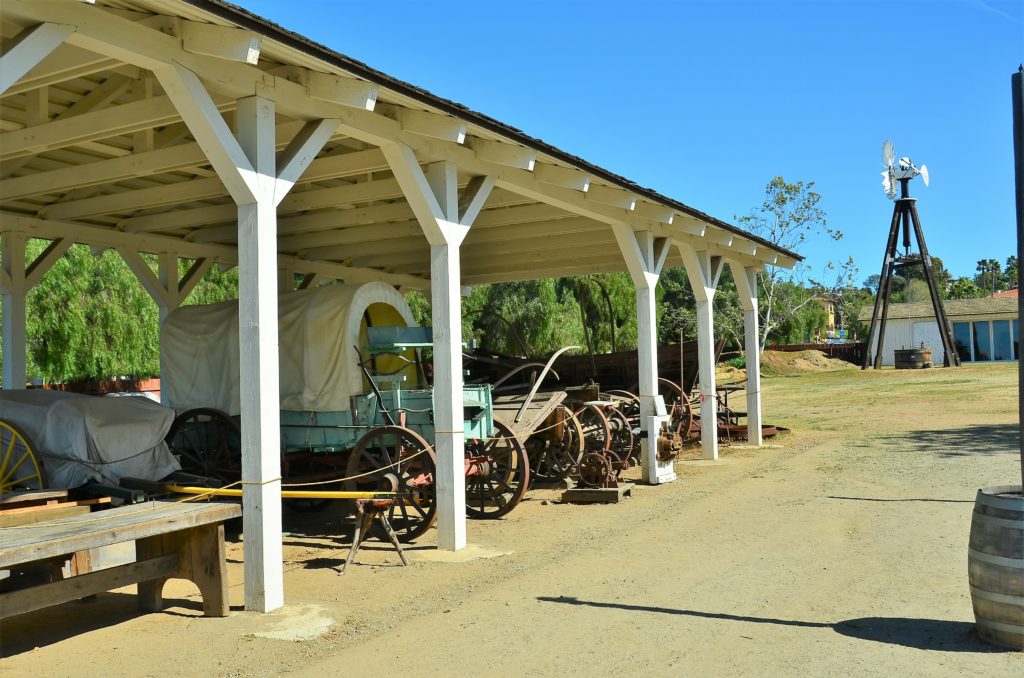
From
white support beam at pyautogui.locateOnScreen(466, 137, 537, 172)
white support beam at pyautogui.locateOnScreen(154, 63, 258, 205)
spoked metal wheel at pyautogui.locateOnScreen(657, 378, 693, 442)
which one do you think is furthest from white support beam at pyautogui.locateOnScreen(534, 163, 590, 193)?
spoked metal wheel at pyautogui.locateOnScreen(657, 378, 693, 442)

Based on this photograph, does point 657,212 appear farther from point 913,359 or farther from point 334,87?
point 913,359

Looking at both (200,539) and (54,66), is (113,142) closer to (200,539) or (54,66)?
(54,66)

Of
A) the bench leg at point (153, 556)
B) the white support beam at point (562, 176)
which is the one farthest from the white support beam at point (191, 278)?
the bench leg at point (153, 556)

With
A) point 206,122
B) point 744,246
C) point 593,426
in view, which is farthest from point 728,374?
point 206,122

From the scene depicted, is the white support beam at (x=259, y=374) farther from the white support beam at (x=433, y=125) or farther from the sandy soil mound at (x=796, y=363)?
the sandy soil mound at (x=796, y=363)

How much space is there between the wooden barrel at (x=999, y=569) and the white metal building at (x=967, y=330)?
40.7 meters

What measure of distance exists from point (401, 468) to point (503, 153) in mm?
3284

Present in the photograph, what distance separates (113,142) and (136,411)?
283 cm

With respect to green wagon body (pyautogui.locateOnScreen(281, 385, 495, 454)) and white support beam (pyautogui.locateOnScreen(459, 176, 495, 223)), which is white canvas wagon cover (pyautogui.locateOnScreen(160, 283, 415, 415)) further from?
white support beam (pyautogui.locateOnScreen(459, 176, 495, 223))

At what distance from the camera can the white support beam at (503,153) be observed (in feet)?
27.6

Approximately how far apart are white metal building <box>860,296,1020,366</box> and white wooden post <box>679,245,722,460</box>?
103 feet

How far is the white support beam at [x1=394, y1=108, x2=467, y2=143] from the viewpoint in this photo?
24.4 feet

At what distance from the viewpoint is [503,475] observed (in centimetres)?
995

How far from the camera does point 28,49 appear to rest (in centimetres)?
459
